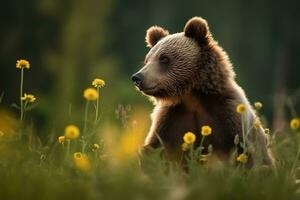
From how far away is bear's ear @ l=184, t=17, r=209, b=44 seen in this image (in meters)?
6.64

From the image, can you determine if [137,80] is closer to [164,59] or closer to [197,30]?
[164,59]

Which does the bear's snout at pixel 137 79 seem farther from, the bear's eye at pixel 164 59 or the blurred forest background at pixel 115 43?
the blurred forest background at pixel 115 43

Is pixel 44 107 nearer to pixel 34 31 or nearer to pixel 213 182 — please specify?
pixel 34 31

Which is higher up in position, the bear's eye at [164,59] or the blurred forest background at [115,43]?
the blurred forest background at [115,43]

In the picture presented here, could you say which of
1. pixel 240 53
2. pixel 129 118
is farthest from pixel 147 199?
pixel 240 53

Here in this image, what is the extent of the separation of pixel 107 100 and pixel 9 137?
26456mm

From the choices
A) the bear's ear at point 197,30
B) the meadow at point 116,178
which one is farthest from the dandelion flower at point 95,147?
the bear's ear at point 197,30

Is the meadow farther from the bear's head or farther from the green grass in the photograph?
the bear's head

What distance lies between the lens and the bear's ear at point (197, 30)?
261 inches

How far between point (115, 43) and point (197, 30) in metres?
34.4

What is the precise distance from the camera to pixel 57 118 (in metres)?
4.91

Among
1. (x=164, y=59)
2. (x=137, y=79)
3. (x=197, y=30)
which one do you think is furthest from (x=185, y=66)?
(x=137, y=79)

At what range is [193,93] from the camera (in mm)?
6332

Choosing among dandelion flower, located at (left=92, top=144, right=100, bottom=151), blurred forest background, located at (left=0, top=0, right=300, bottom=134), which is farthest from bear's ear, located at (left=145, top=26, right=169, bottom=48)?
blurred forest background, located at (left=0, top=0, right=300, bottom=134)
